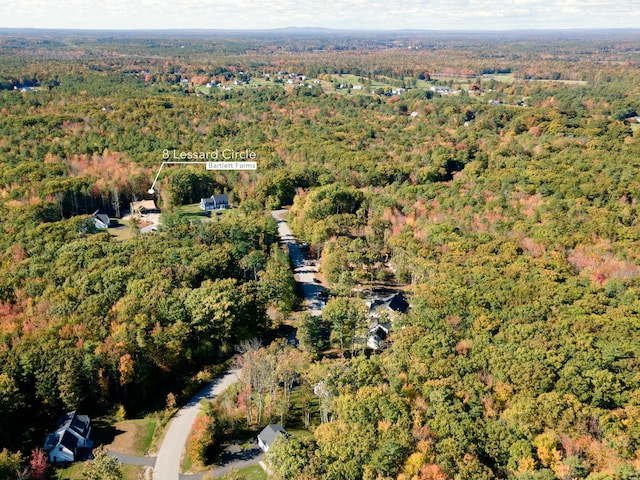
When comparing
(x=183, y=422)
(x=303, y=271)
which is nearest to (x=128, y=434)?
(x=183, y=422)

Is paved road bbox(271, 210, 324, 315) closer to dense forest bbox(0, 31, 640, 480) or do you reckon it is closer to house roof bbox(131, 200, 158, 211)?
dense forest bbox(0, 31, 640, 480)

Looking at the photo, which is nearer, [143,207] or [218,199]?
[143,207]

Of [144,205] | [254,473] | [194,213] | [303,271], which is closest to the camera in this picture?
[254,473]

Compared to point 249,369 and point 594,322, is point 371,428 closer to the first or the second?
point 249,369

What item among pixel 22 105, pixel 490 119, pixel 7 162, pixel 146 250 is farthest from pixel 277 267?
pixel 22 105

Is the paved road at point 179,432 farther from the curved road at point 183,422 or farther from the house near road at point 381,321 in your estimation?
the house near road at point 381,321

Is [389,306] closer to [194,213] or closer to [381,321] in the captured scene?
[381,321]
